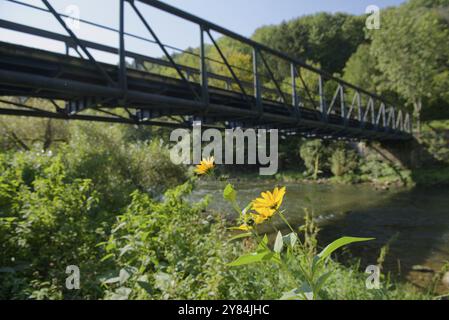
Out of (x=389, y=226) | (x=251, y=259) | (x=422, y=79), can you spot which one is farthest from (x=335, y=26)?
(x=251, y=259)

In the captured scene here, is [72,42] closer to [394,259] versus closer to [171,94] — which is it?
[171,94]

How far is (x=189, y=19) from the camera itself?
6.70 metres

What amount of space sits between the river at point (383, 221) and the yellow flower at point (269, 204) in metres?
2.24

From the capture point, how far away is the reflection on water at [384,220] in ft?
18.7

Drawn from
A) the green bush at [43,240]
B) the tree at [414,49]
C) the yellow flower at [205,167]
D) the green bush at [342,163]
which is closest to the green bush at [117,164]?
the green bush at [43,240]

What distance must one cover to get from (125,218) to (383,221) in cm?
866

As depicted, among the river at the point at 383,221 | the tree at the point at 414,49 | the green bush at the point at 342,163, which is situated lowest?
the river at the point at 383,221

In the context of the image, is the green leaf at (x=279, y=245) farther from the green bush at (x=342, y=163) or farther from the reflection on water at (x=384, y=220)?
the green bush at (x=342, y=163)

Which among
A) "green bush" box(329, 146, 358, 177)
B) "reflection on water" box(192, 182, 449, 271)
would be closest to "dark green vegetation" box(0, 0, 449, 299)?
"green bush" box(329, 146, 358, 177)

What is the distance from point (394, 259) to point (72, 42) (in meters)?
7.05

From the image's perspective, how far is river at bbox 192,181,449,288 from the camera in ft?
18.1

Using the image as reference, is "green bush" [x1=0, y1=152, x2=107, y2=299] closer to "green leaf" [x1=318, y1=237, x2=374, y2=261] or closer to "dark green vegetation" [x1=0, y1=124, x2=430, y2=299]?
"dark green vegetation" [x1=0, y1=124, x2=430, y2=299]

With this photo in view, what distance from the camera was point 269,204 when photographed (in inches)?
20.1

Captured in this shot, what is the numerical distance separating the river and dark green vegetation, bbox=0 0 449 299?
66 cm
